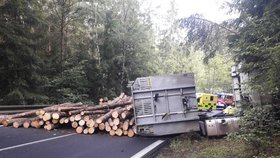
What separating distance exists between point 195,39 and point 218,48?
1081mm

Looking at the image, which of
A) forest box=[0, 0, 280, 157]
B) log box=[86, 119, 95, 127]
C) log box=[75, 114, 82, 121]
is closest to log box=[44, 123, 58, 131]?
log box=[75, 114, 82, 121]

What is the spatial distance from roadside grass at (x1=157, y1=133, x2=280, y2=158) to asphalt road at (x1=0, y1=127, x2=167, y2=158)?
0.81 meters

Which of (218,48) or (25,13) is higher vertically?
(25,13)

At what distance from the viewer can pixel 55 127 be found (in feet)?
42.1

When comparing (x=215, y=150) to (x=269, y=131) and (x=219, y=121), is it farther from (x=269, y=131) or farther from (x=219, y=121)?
(x=219, y=121)

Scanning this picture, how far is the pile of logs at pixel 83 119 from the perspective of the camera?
11992 mm

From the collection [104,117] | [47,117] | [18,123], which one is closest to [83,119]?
[104,117]

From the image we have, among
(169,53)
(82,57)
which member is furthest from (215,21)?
(169,53)

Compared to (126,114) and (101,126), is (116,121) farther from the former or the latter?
(101,126)

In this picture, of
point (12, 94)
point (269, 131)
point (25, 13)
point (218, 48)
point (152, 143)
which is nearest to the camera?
point (269, 131)

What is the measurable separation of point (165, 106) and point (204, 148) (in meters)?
2.20

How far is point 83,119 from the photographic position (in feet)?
40.7

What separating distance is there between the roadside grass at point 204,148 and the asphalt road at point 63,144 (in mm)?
814

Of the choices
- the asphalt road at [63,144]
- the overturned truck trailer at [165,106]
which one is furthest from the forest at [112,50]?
the asphalt road at [63,144]
